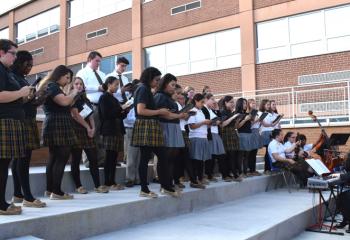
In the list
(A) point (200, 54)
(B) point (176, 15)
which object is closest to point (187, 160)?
(A) point (200, 54)

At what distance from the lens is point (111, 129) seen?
5.96m

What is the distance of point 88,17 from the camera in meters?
22.9

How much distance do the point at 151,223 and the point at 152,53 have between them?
1550 cm

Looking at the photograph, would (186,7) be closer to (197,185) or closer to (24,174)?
(197,185)

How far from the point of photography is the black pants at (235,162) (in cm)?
766

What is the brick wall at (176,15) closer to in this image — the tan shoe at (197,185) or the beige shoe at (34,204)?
the tan shoe at (197,185)

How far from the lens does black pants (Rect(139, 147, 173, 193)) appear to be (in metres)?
5.20

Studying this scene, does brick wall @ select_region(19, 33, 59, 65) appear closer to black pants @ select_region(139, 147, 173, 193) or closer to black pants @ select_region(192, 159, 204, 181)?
black pants @ select_region(192, 159, 204, 181)

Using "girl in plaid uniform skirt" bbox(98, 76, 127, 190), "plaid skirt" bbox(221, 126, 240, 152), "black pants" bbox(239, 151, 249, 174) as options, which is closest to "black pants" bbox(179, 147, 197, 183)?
"girl in plaid uniform skirt" bbox(98, 76, 127, 190)

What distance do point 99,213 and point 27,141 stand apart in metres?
1.10

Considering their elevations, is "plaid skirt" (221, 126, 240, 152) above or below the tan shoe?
above

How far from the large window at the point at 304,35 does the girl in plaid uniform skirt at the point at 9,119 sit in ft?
42.0

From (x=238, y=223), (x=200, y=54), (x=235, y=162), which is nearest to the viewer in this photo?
(x=238, y=223)

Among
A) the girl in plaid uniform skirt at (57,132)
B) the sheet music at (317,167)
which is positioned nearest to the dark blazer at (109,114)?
the girl in plaid uniform skirt at (57,132)
